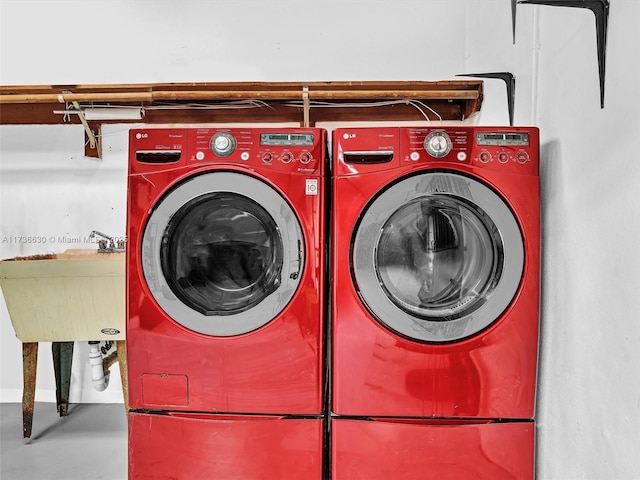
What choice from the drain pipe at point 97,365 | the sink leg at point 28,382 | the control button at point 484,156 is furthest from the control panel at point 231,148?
the sink leg at point 28,382

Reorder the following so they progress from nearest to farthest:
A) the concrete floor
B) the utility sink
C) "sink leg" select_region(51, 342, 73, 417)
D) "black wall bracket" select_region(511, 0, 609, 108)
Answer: "black wall bracket" select_region(511, 0, 609, 108), the concrete floor, the utility sink, "sink leg" select_region(51, 342, 73, 417)

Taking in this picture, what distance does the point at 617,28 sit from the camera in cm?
109

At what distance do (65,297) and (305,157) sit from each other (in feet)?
4.69

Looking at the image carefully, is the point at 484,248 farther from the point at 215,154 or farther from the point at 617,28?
the point at 215,154

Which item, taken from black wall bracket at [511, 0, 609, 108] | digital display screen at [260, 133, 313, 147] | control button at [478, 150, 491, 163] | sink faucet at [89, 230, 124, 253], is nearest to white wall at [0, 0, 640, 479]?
sink faucet at [89, 230, 124, 253]

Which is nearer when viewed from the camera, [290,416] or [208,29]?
[290,416]

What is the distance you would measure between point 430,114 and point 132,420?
6.84 ft

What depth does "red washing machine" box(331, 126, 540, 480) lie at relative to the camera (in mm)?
1408

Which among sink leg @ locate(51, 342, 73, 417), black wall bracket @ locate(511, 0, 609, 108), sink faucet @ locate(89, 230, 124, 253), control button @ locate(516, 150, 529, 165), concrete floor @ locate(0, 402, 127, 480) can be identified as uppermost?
black wall bracket @ locate(511, 0, 609, 108)

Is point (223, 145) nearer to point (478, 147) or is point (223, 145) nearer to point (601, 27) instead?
point (478, 147)

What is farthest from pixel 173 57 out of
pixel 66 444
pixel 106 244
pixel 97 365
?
pixel 66 444

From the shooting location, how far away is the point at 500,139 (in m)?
1.43

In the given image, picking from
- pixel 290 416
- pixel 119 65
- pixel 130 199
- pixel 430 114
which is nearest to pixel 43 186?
pixel 119 65

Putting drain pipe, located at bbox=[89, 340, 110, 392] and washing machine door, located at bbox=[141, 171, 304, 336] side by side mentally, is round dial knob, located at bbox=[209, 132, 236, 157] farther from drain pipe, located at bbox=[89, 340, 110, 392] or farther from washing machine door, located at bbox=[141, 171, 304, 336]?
drain pipe, located at bbox=[89, 340, 110, 392]
